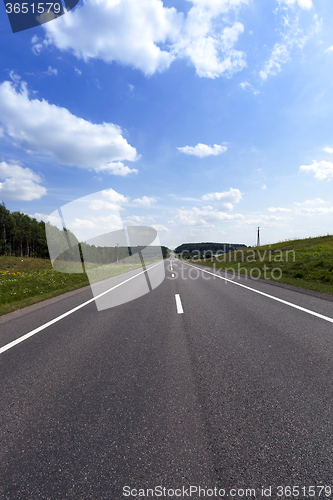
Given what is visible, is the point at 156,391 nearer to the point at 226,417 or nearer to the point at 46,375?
the point at 226,417

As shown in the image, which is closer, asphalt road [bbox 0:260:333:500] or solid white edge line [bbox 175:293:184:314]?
asphalt road [bbox 0:260:333:500]

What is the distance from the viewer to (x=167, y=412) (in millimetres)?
2527

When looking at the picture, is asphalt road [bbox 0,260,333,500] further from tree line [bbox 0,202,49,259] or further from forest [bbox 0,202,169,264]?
tree line [bbox 0,202,49,259]

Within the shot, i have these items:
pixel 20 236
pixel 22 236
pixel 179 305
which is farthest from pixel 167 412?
pixel 22 236

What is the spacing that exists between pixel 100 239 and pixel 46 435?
5.95 meters

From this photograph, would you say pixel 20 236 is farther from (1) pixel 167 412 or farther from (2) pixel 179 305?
(1) pixel 167 412

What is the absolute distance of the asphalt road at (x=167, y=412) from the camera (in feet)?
5.84

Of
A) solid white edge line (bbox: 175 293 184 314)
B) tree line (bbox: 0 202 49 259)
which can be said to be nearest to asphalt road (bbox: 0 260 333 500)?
solid white edge line (bbox: 175 293 184 314)

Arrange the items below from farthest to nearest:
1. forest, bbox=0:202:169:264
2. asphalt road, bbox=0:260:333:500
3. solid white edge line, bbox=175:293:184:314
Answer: forest, bbox=0:202:169:264, solid white edge line, bbox=175:293:184:314, asphalt road, bbox=0:260:333:500

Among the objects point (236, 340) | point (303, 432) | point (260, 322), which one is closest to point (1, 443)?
point (303, 432)

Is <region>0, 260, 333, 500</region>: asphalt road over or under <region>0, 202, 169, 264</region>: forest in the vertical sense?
under

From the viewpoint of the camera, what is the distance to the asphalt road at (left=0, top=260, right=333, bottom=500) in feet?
5.84

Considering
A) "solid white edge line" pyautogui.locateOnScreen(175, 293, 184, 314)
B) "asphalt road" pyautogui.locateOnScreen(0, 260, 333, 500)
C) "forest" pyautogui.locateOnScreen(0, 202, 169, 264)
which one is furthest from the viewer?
"forest" pyautogui.locateOnScreen(0, 202, 169, 264)

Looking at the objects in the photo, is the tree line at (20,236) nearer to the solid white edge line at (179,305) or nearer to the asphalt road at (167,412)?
the solid white edge line at (179,305)
